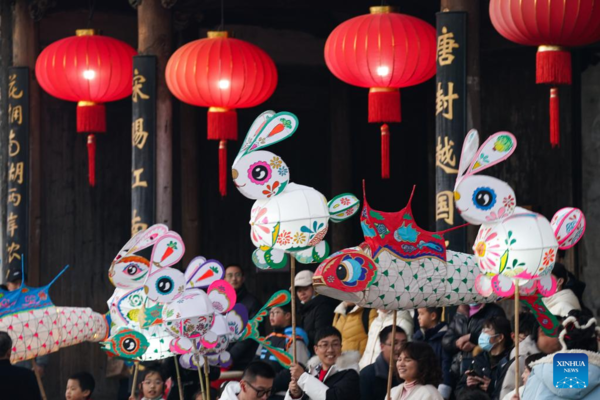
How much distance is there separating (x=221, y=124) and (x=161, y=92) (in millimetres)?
750

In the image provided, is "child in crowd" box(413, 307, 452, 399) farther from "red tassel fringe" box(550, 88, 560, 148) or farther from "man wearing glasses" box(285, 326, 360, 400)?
"red tassel fringe" box(550, 88, 560, 148)

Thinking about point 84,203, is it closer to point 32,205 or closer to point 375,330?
point 32,205

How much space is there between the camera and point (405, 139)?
42.2 feet

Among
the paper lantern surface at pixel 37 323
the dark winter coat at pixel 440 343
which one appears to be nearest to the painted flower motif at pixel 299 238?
the dark winter coat at pixel 440 343

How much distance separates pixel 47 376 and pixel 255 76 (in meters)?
4.01

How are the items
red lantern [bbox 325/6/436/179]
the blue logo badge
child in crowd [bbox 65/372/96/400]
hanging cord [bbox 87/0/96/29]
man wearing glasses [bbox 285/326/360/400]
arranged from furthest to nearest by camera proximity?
hanging cord [bbox 87/0/96/29]
red lantern [bbox 325/6/436/179]
child in crowd [bbox 65/372/96/400]
man wearing glasses [bbox 285/326/360/400]
the blue logo badge

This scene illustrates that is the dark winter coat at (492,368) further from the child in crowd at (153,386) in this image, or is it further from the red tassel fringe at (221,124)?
the red tassel fringe at (221,124)

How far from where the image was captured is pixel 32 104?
1148 cm

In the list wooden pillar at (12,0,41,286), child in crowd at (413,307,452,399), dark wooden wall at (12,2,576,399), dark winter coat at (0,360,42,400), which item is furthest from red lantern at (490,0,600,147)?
wooden pillar at (12,0,41,286)

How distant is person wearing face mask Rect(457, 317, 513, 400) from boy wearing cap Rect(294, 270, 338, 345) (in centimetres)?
173

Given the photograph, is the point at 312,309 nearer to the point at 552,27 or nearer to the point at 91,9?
the point at 552,27

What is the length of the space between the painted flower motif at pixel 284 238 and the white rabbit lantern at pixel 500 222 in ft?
3.07

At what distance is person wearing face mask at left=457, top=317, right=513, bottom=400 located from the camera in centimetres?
710

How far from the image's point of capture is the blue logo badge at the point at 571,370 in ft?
16.2
